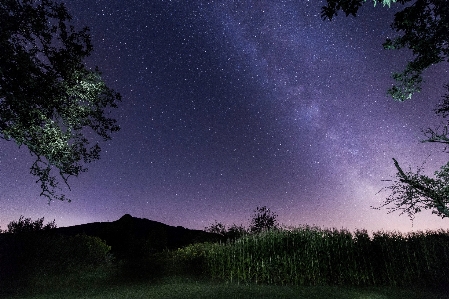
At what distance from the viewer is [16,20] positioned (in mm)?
10914

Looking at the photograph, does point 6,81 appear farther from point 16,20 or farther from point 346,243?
point 346,243

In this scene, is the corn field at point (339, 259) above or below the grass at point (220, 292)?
above

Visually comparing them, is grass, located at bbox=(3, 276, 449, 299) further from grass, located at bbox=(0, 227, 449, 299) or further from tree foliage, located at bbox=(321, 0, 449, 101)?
tree foliage, located at bbox=(321, 0, 449, 101)

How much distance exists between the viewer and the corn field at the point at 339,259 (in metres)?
15.6

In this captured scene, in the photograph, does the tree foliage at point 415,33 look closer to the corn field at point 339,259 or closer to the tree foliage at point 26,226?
the corn field at point 339,259

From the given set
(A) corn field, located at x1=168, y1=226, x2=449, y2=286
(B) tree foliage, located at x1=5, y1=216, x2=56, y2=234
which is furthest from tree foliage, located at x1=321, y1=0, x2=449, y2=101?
(B) tree foliage, located at x1=5, y1=216, x2=56, y2=234

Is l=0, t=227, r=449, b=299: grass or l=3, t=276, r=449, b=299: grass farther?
l=0, t=227, r=449, b=299: grass

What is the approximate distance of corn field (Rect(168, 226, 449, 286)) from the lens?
1563 centimetres

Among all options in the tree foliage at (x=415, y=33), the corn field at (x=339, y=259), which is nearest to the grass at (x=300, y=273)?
the corn field at (x=339, y=259)

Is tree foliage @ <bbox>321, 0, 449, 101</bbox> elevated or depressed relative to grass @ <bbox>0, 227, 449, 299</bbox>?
elevated

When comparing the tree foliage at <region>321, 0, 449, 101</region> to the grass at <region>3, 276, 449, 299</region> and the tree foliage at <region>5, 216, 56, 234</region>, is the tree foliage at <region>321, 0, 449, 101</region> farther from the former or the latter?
the tree foliage at <region>5, 216, 56, 234</region>

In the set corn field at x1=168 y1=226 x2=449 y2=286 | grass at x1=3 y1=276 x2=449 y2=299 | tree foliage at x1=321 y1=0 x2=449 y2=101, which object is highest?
tree foliage at x1=321 y1=0 x2=449 y2=101

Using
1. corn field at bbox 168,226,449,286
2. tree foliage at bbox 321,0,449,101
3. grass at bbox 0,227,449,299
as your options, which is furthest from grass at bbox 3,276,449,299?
tree foliage at bbox 321,0,449,101

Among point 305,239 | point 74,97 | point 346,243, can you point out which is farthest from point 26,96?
point 346,243
